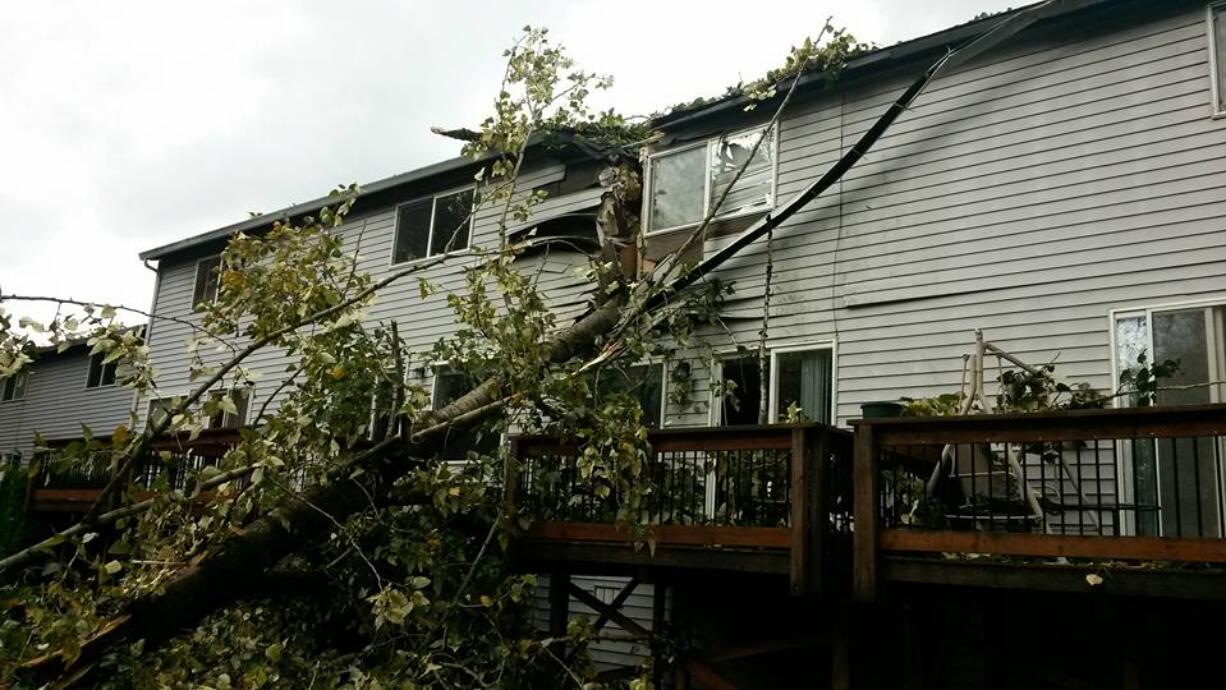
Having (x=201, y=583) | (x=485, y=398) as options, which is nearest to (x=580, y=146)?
(x=485, y=398)

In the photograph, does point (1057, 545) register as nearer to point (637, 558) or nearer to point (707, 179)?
point (637, 558)

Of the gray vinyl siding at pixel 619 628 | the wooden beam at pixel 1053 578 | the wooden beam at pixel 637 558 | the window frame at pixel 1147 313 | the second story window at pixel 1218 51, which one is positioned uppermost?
the second story window at pixel 1218 51

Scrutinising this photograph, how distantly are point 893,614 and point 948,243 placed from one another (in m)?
3.36

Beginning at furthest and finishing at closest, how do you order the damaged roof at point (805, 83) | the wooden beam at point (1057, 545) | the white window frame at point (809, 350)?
the white window frame at point (809, 350) → the damaged roof at point (805, 83) → the wooden beam at point (1057, 545)

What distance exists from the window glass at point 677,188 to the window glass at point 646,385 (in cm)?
168

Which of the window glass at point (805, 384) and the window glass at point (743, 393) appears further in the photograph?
the window glass at point (743, 393)

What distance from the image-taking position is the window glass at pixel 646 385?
975cm

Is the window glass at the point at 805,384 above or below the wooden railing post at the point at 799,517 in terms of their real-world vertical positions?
above

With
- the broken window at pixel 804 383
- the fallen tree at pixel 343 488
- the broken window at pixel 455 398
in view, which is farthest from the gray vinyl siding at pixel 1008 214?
the broken window at pixel 455 398

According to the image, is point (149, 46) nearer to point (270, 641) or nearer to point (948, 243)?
point (270, 641)

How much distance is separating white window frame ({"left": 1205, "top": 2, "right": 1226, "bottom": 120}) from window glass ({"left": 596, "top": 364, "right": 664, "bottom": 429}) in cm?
548

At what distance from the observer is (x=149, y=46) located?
36.0 ft

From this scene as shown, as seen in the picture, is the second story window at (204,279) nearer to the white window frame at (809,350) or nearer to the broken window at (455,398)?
the broken window at (455,398)

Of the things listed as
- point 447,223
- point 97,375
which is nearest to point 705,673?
point 447,223
